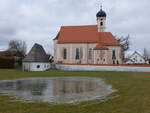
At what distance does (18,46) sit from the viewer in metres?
79.8

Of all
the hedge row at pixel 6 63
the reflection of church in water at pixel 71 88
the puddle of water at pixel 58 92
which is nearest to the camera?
the puddle of water at pixel 58 92

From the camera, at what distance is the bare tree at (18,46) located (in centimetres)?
7707

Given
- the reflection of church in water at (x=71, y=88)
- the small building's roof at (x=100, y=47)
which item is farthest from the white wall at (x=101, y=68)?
the reflection of church in water at (x=71, y=88)

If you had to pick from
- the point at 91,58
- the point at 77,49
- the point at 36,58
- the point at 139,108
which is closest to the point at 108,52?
the point at 91,58

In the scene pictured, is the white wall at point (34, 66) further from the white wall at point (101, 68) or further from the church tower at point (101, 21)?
the church tower at point (101, 21)

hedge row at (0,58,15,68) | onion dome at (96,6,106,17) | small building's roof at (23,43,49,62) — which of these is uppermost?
onion dome at (96,6,106,17)

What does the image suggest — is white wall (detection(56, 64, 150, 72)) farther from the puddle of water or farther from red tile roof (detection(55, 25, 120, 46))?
A: the puddle of water

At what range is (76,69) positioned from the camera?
46062 mm

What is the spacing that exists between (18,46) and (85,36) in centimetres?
3391

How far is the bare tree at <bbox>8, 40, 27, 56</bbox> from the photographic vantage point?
7707 cm

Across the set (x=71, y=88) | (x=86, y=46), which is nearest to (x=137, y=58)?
(x=86, y=46)

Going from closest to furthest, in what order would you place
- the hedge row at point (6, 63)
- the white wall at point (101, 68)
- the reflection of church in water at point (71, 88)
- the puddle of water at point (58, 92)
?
the puddle of water at point (58, 92), the reflection of church in water at point (71, 88), the white wall at point (101, 68), the hedge row at point (6, 63)

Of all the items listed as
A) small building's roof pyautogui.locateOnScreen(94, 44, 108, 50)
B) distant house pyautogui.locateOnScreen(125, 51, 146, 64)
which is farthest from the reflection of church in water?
distant house pyautogui.locateOnScreen(125, 51, 146, 64)

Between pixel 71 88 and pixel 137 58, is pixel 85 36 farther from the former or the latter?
pixel 71 88
